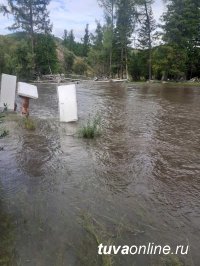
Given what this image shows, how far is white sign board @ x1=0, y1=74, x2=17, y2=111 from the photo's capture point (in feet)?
32.2

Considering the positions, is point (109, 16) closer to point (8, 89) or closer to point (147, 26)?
point (147, 26)

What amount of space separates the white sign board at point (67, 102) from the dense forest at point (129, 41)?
21001 millimetres

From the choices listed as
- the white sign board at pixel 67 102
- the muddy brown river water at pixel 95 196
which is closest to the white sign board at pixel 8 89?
the white sign board at pixel 67 102

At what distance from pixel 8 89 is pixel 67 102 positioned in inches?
86.2

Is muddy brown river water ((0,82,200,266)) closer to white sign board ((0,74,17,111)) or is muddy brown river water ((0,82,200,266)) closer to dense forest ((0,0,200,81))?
white sign board ((0,74,17,111))

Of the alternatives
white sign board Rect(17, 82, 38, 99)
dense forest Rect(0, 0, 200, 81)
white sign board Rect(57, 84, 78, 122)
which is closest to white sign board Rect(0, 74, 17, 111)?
white sign board Rect(17, 82, 38, 99)

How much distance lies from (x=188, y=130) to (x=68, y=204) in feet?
18.3

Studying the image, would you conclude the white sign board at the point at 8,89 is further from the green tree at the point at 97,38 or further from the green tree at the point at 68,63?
the green tree at the point at 68,63

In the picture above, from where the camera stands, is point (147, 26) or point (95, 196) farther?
point (147, 26)

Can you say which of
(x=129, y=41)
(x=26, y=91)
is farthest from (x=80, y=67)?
(x=26, y=91)

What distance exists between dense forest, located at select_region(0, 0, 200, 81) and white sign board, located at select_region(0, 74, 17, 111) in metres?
19.2

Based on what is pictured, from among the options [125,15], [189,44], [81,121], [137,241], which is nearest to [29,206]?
[137,241]

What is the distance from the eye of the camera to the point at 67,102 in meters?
9.12

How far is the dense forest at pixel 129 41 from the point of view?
33.5 m
